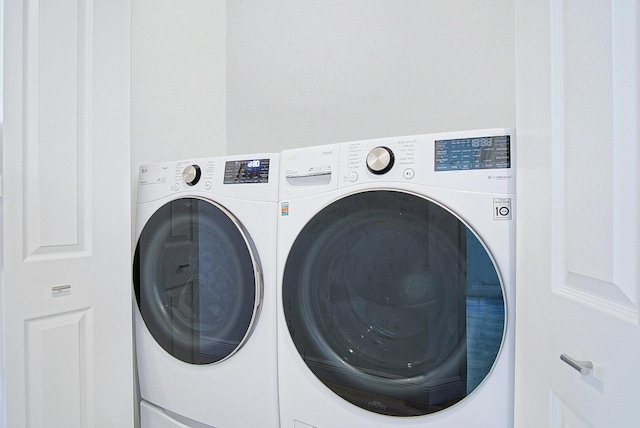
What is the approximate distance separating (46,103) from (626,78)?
55.8 inches

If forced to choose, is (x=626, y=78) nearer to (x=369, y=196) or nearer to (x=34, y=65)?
(x=369, y=196)

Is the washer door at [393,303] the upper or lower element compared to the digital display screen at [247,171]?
lower

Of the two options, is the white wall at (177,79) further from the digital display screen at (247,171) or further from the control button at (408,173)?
the control button at (408,173)

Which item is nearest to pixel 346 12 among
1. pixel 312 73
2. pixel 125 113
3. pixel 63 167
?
pixel 312 73

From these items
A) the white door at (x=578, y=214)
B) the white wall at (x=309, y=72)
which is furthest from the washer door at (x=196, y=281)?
the white door at (x=578, y=214)

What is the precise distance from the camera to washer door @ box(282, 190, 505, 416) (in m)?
0.76

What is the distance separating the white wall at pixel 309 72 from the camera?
4.52ft

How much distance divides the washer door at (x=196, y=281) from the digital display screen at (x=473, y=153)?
59 centimetres

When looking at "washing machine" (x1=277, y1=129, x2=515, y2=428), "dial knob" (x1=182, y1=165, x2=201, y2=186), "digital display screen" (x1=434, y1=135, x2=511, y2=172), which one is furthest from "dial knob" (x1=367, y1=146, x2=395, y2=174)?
"dial knob" (x1=182, y1=165, x2=201, y2=186)

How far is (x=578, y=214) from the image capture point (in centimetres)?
54

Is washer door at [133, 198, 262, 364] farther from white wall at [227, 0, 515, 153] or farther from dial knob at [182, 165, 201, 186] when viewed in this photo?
white wall at [227, 0, 515, 153]

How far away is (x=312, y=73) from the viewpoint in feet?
5.57

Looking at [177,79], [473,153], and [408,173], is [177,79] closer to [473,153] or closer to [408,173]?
[408,173]

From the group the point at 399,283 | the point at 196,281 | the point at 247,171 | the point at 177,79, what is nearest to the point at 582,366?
the point at 399,283
